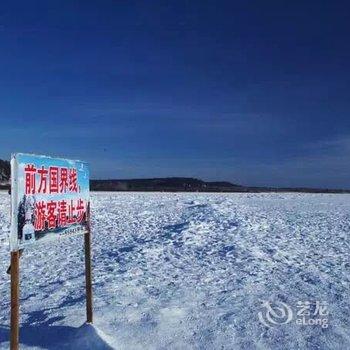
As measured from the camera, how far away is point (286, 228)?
16.9 meters

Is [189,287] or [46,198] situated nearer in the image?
[46,198]

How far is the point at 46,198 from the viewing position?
19.0 feet

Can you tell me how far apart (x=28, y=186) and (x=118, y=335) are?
111 inches

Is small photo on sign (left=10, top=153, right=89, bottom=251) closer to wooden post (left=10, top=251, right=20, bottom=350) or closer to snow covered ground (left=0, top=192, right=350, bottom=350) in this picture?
wooden post (left=10, top=251, right=20, bottom=350)
